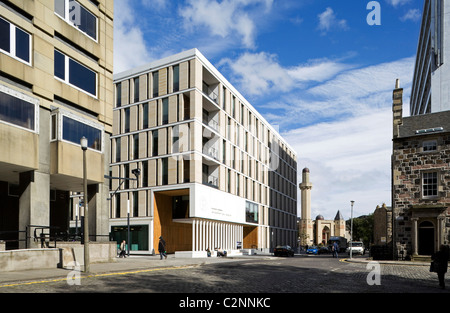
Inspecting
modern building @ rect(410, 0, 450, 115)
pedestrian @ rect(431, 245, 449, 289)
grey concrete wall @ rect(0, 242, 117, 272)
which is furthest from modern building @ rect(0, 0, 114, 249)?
modern building @ rect(410, 0, 450, 115)

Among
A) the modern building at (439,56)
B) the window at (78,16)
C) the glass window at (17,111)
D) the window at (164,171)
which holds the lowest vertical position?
the window at (164,171)

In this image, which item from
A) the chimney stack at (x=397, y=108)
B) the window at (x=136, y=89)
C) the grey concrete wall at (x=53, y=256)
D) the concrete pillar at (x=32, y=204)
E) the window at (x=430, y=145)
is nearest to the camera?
the grey concrete wall at (x=53, y=256)

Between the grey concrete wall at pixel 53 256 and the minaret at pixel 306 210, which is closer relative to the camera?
the grey concrete wall at pixel 53 256

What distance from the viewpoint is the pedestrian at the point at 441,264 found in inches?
595

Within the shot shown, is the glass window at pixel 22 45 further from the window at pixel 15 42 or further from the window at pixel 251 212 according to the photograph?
the window at pixel 251 212

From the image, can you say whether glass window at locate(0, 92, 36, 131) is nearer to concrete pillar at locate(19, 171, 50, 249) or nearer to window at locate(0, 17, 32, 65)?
window at locate(0, 17, 32, 65)

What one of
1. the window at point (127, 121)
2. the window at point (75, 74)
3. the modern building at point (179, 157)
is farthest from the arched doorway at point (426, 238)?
the window at point (127, 121)

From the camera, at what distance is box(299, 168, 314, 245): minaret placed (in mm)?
123188

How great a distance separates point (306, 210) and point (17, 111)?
114m

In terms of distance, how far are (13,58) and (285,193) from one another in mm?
67395

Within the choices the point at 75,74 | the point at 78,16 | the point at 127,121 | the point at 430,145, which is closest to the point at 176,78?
the point at 127,121

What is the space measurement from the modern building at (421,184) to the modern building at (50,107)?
22.6 m
